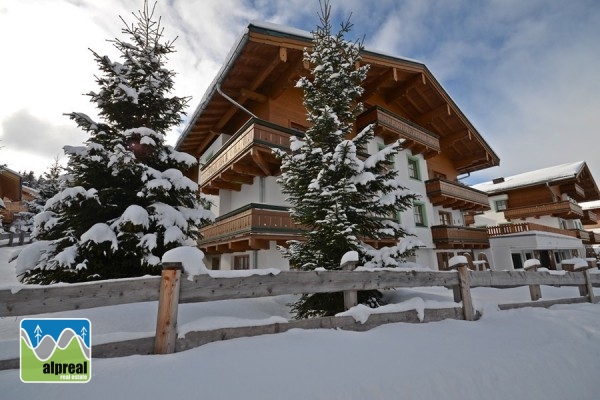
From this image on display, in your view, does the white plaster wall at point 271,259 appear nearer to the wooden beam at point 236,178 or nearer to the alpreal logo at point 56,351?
the wooden beam at point 236,178

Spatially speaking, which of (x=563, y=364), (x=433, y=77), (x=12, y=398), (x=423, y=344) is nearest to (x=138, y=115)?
(x=12, y=398)

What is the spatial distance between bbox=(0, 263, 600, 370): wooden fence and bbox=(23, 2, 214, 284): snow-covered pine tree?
156 inches

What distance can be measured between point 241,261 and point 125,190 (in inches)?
286

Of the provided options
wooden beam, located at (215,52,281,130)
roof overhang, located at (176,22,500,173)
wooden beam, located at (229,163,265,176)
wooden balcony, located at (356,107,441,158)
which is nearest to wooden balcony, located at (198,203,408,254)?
wooden beam, located at (229,163,265,176)

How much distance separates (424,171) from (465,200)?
3.90 m

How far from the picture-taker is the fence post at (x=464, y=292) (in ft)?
18.2

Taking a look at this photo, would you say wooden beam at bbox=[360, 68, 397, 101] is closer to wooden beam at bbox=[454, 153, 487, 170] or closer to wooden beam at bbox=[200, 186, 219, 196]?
wooden beam at bbox=[200, 186, 219, 196]

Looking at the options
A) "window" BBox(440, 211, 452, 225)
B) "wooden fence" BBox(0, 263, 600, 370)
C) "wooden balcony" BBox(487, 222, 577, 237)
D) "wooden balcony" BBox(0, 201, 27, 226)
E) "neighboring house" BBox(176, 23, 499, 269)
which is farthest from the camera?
"wooden balcony" BBox(0, 201, 27, 226)

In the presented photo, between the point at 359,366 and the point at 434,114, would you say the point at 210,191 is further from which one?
the point at 434,114

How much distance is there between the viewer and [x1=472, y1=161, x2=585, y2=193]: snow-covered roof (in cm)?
3025

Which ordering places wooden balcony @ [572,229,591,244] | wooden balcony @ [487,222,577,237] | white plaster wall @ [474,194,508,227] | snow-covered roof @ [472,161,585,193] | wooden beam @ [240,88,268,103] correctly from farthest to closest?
white plaster wall @ [474,194,508,227]
wooden balcony @ [572,229,591,244]
snow-covered roof @ [472,161,585,193]
wooden balcony @ [487,222,577,237]
wooden beam @ [240,88,268,103]

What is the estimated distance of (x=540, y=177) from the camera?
31719mm

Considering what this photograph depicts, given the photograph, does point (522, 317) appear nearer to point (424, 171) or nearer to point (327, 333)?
point (327, 333)

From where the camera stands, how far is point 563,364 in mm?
4023
